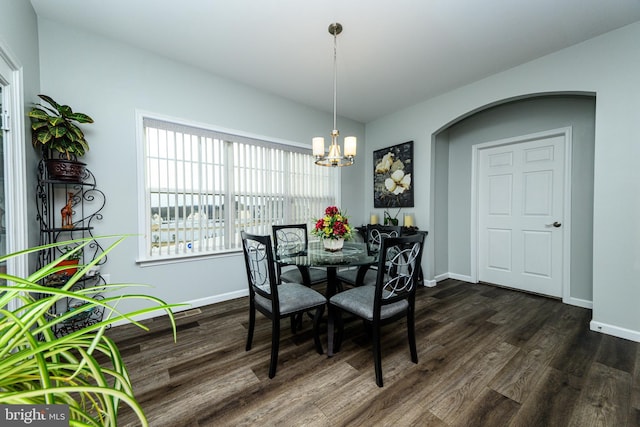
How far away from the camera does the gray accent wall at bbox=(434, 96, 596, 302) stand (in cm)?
284

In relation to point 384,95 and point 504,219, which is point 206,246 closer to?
point 384,95

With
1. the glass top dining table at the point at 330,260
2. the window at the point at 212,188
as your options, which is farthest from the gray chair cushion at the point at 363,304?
the window at the point at 212,188

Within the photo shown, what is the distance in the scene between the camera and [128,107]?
2490 mm

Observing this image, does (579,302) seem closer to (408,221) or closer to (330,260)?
(408,221)

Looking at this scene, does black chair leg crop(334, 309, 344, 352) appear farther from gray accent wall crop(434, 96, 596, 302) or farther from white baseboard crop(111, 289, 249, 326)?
gray accent wall crop(434, 96, 596, 302)

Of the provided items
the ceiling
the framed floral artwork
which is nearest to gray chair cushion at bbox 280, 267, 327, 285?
the framed floral artwork

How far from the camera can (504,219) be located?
3.57m

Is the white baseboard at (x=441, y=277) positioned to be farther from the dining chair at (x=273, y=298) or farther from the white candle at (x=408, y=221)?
the dining chair at (x=273, y=298)

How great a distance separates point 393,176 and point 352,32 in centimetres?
227

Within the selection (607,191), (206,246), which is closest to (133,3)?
(206,246)

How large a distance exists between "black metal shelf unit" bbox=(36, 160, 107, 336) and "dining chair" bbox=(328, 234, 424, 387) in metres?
2.08

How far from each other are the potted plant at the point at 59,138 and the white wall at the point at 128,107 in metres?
0.31

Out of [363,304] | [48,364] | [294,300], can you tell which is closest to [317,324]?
[294,300]

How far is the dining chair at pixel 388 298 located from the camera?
167 cm
